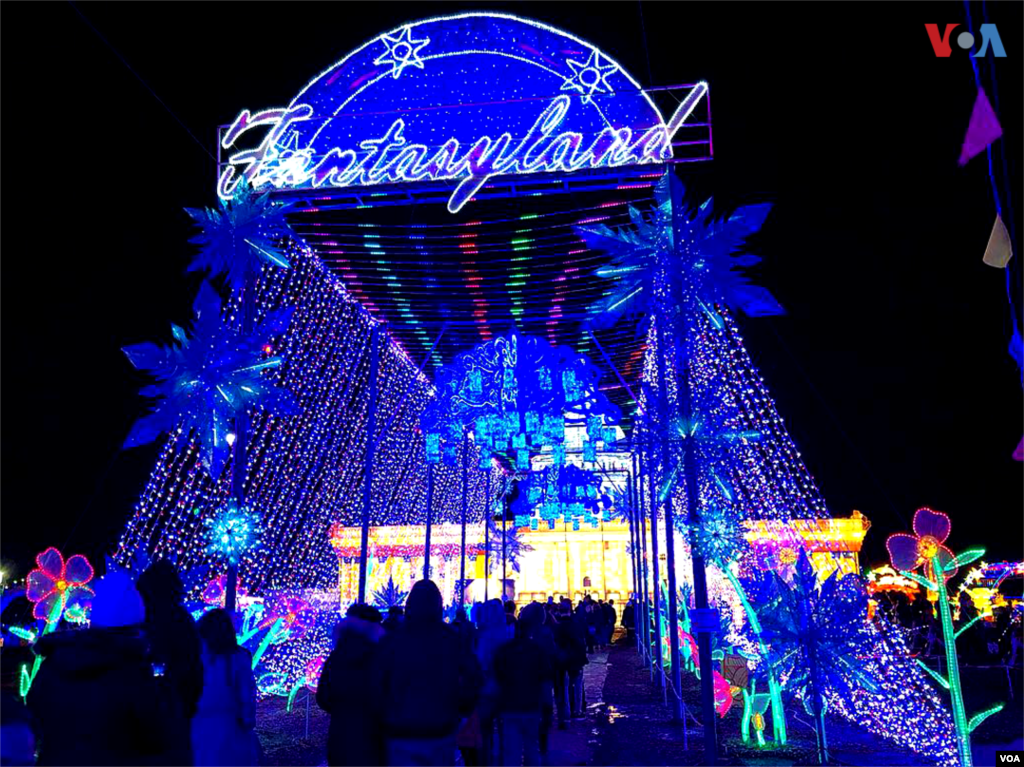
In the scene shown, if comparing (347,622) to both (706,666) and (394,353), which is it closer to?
(706,666)

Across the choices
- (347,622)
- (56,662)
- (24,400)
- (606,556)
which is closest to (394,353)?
(24,400)

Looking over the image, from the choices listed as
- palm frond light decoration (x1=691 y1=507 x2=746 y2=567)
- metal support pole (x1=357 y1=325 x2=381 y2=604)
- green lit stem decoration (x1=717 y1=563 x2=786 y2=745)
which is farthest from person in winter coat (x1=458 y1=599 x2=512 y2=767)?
metal support pole (x1=357 y1=325 x2=381 y2=604)

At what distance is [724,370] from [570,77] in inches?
190

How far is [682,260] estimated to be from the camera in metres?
9.15

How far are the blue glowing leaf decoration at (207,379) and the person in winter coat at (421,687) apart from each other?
15.9 feet

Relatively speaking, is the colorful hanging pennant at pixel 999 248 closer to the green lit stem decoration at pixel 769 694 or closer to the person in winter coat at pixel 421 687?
the person in winter coat at pixel 421 687

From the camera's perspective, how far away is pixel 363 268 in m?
13.9

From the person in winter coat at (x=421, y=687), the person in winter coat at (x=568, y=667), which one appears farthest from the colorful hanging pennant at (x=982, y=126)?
the person in winter coat at (x=568, y=667)

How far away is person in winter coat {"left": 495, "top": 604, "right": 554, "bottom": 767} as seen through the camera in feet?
25.4

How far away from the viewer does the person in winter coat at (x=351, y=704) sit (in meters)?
5.05

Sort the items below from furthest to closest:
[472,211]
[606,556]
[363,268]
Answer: [606,556] → [363,268] → [472,211]

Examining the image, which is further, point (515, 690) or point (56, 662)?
point (515, 690)

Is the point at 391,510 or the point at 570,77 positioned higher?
the point at 570,77

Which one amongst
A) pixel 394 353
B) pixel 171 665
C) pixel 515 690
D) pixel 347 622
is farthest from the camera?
pixel 394 353
